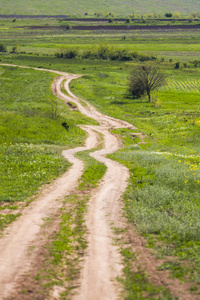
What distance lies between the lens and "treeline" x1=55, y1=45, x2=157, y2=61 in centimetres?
14875

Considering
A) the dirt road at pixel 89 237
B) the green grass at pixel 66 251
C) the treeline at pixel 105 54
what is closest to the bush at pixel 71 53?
the treeline at pixel 105 54

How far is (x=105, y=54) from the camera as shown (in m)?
152

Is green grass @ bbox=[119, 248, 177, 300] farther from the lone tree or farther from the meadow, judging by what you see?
the lone tree

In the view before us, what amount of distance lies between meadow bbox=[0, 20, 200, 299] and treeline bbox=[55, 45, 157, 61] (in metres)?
39.3

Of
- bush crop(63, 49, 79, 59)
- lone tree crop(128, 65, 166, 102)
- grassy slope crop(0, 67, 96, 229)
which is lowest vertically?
grassy slope crop(0, 67, 96, 229)

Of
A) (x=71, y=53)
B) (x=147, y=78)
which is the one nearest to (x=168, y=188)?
(x=147, y=78)

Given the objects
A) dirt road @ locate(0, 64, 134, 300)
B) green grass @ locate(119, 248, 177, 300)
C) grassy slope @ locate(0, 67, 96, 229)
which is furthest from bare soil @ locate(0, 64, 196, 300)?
grassy slope @ locate(0, 67, 96, 229)

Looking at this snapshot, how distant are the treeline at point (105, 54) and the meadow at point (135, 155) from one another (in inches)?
1546

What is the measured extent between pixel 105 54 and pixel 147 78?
81.5 m

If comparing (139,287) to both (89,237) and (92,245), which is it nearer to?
(92,245)

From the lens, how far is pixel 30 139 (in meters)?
40.3

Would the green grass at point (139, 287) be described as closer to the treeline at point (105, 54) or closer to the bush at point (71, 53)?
the treeline at point (105, 54)

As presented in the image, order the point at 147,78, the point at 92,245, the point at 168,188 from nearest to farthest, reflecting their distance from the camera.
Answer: the point at 92,245
the point at 168,188
the point at 147,78

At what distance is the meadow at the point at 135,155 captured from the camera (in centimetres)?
1400
